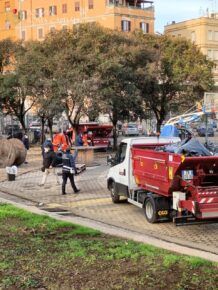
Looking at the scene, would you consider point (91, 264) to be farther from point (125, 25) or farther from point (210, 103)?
point (125, 25)

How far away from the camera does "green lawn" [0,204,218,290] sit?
254 inches

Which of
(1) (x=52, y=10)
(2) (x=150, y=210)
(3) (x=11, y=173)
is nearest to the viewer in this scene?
(2) (x=150, y=210)

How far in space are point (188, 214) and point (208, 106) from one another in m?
18.6

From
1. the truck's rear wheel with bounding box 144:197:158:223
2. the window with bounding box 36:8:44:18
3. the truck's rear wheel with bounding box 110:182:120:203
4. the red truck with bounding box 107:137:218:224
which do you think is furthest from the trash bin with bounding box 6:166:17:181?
the window with bounding box 36:8:44:18

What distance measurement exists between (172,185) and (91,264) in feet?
13.5

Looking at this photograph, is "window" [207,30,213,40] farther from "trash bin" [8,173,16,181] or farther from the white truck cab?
the white truck cab

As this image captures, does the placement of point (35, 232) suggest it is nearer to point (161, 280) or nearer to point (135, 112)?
point (161, 280)

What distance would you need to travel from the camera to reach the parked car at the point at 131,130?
57062 mm

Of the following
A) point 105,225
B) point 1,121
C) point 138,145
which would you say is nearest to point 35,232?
point 105,225

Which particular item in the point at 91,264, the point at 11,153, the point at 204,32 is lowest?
the point at 91,264

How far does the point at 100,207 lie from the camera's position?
565 inches

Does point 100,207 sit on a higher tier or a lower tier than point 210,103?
lower

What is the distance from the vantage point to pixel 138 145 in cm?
1350

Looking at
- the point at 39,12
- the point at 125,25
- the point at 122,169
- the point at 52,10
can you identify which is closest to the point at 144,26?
the point at 125,25
